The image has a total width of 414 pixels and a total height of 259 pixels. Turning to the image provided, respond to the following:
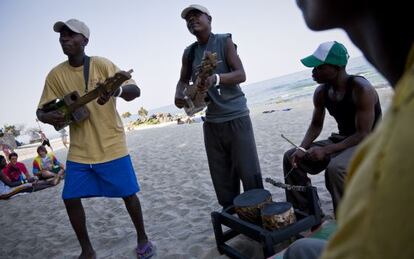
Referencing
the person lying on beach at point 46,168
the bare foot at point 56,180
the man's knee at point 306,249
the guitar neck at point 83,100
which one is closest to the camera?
the man's knee at point 306,249

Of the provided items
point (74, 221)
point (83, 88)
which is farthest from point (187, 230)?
point (83, 88)

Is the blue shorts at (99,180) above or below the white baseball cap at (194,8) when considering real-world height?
below

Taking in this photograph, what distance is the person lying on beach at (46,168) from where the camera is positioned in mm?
8789

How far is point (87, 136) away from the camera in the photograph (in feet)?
10.4

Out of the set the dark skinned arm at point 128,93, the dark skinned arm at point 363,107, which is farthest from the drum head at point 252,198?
the dark skinned arm at point 128,93

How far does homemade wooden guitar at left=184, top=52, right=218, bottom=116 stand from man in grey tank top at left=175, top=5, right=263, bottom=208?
0.08m

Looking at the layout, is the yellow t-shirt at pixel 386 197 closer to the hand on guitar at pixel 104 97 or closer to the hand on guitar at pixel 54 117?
the hand on guitar at pixel 104 97

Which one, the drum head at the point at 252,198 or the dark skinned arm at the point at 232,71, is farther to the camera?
the dark skinned arm at the point at 232,71

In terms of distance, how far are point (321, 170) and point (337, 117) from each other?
0.56 m

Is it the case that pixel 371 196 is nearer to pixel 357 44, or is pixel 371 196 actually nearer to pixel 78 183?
pixel 357 44

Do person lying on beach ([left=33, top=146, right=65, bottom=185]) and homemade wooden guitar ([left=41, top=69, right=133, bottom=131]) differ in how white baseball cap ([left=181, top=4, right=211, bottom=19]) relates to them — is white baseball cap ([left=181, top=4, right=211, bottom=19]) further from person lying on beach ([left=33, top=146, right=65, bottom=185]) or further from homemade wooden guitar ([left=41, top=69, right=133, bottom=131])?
person lying on beach ([left=33, top=146, right=65, bottom=185])

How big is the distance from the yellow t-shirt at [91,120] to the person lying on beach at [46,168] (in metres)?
6.23

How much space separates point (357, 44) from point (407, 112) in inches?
11.9

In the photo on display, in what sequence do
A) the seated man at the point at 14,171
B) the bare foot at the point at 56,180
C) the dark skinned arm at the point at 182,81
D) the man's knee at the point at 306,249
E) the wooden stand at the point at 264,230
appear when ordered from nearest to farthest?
the man's knee at the point at 306,249 < the wooden stand at the point at 264,230 < the dark skinned arm at the point at 182,81 < the bare foot at the point at 56,180 < the seated man at the point at 14,171
